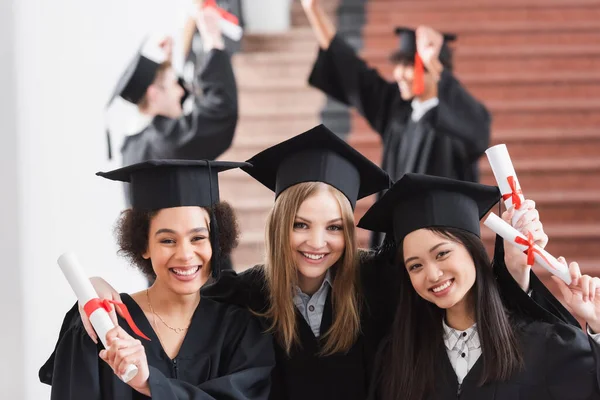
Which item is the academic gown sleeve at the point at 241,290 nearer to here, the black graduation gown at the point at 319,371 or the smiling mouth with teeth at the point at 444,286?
the black graduation gown at the point at 319,371

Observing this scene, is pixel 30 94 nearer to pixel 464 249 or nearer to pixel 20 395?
pixel 20 395

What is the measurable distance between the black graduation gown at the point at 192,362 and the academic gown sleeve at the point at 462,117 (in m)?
3.04

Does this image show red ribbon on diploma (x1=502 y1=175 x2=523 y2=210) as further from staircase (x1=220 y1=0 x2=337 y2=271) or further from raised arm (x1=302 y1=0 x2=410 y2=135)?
raised arm (x1=302 y1=0 x2=410 y2=135)

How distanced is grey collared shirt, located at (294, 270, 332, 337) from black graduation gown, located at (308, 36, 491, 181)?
2645mm

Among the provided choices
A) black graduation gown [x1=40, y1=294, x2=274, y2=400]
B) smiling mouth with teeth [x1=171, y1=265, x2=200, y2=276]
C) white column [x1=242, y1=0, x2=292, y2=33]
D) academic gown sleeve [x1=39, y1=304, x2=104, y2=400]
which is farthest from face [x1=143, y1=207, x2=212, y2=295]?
white column [x1=242, y1=0, x2=292, y2=33]

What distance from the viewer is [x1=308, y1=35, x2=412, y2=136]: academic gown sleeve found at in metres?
5.19

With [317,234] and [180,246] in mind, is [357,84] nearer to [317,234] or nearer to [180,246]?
[317,234]

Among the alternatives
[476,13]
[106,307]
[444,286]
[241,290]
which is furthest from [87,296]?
[476,13]

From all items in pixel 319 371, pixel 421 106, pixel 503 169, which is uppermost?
pixel 421 106

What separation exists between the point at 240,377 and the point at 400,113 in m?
3.32

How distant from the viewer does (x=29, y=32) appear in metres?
4.32

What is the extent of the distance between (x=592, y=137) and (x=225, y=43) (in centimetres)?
262

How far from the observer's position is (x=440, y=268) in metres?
2.14

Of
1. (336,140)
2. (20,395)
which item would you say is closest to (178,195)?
(336,140)
